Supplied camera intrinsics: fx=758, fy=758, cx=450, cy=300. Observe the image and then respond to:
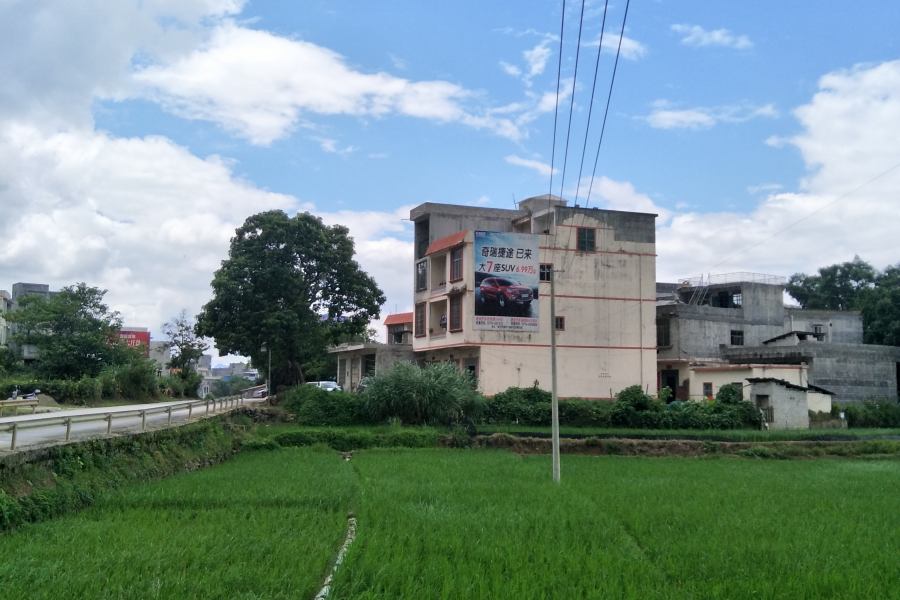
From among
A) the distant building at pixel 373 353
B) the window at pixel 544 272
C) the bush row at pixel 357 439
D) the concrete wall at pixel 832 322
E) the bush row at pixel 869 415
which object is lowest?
the bush row at pixel 357 439

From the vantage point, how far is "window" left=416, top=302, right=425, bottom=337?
40.6 meters

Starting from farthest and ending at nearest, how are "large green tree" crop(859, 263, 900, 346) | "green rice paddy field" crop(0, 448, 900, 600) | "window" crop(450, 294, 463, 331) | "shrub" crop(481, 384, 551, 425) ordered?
"large green tree" crop(859, 263, 900, 346), "window" crop(450, 294, 463, 331), "shrub" crop(481, 384, 551, 425), "green rice paddy field" crop(0, 448, 900, 600)

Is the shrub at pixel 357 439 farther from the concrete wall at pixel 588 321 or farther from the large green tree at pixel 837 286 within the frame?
the large green tree at pixel 837 286

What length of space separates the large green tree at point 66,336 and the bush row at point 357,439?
894 inches

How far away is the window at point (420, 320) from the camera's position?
40625mm

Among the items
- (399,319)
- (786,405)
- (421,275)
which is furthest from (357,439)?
(399,319)

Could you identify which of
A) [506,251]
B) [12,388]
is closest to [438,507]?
[506,251]

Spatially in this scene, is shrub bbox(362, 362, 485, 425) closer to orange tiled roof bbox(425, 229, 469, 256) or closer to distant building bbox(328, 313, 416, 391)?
distant building bbox(328, 313, 416, 391)

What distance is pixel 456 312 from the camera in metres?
37.3

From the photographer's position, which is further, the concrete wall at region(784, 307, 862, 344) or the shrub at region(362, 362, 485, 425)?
the concrete wall at region(784, 307, 862, 344)

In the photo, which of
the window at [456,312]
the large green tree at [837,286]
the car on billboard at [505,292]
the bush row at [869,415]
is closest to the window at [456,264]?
the window at [456,312]

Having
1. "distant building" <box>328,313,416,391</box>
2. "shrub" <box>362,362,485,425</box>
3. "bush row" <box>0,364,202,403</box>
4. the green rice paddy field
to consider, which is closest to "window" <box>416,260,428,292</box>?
"distant building" <box>328,313,416,391</box>

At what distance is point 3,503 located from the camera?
9500mm

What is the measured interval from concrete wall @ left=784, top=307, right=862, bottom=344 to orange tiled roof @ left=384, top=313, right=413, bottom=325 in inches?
982
